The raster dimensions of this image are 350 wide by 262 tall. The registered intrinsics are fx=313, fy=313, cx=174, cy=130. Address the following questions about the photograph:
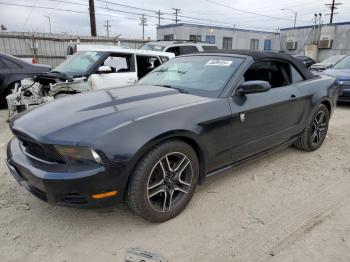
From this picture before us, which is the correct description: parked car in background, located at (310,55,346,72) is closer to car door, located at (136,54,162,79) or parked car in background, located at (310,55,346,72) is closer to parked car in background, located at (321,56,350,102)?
parked car in background, located at (321,56,350,102)

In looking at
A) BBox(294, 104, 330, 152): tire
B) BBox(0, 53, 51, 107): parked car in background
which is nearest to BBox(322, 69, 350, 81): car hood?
BBox(294, 104, 330, 152): tire

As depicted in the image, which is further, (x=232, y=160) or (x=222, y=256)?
(x=232, y=160)

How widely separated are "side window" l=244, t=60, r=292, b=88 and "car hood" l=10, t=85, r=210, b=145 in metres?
0.94

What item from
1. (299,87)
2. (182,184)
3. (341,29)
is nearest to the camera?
(182,184)

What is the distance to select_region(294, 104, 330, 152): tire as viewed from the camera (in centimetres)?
455

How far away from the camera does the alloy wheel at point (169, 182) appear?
2753 millimetres

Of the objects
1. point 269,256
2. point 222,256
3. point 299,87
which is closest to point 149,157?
point 222,256

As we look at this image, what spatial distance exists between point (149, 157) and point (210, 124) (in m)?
0.76

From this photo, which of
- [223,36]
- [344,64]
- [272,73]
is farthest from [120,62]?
[223,36]

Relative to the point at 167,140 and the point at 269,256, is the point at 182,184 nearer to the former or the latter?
the point at 167,140

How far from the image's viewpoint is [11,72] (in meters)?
7.79

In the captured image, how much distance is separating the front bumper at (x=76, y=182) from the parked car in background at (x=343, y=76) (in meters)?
7.30

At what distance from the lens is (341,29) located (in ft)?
105

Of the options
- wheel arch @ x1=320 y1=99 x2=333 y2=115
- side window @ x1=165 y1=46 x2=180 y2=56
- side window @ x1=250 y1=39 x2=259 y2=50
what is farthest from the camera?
side window @ x1=250 y1=39 x2=259 y2=50
